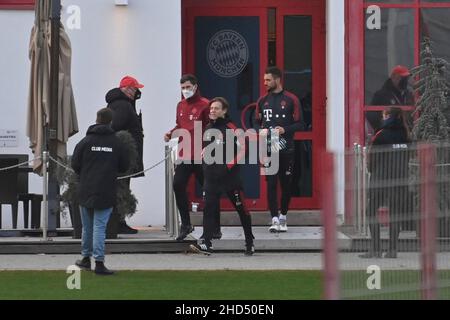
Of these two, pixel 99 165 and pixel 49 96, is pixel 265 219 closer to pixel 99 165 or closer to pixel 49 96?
pixel 49 96

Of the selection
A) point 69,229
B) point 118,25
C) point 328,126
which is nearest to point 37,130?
point 69,229

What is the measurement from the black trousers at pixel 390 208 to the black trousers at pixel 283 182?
27.7 ft

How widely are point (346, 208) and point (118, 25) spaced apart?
33.4 ft

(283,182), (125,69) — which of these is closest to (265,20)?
(125,69)

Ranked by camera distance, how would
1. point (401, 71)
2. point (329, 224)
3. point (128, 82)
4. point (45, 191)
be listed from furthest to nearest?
point (401, 71) < point (128, 82) < point (45, 191) < point (329, 224)

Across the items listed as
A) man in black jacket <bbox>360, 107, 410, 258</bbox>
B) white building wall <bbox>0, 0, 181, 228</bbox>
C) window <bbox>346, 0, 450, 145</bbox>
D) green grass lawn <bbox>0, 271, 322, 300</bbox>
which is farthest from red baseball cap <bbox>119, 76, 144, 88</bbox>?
man in black jacket <bbox>360, 107, 410, 258</bbox>

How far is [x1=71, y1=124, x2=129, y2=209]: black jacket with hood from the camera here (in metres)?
13.2

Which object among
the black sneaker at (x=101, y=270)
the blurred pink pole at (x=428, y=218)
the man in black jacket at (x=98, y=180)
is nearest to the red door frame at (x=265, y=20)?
the man in black jacket at (x=98, y=180)

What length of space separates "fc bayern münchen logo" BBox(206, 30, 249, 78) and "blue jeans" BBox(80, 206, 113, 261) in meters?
5.88

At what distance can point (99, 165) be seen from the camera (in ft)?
43.5

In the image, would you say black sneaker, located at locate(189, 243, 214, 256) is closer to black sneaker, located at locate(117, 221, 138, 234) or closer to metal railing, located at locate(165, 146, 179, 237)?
metal railing, located at locate(165, 146, 179, 237)

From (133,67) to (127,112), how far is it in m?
1.60

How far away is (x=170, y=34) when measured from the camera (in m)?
18.1

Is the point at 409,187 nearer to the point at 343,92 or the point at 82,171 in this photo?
the point at 82,171
